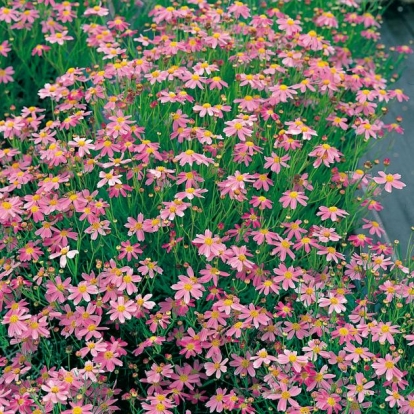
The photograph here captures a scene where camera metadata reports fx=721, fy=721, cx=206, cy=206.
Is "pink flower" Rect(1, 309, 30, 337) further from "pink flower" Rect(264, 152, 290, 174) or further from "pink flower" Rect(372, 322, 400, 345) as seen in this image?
"pink flower" Rect(372, 322, 400, 345)

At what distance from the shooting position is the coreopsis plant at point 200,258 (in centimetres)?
208

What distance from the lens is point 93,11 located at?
9.82ft

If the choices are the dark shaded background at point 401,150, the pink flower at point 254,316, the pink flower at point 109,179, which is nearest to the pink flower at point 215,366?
the pink flower at point 254,316

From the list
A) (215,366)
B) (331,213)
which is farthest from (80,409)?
(331,213)

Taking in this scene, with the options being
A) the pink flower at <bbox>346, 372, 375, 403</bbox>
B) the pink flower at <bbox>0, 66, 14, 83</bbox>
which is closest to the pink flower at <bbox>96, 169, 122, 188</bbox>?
the pink flower at <bbox>346, 372, 375, 403</bbox>

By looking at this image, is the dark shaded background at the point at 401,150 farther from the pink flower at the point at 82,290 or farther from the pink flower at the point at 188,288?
the pink flower at the point at 82,290

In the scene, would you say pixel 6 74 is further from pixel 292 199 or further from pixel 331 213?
pixel 331 213

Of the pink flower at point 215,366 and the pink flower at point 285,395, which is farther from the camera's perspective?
the pink flower at point 215,366

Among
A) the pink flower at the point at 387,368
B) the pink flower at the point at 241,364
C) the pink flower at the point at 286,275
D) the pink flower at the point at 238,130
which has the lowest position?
the pink flower at the point at 241,364

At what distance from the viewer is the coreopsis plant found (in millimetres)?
2080

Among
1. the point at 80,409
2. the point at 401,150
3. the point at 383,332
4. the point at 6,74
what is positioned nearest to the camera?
the point at 80,409

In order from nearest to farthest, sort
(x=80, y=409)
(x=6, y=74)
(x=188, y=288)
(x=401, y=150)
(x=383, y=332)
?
(x=80, y=409)
(x=383, y=332)
(x=188, y=288)
(x=6, y=74)
(x=401, y=150)

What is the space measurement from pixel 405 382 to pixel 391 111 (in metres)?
1.79

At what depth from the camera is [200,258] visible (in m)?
2.36
